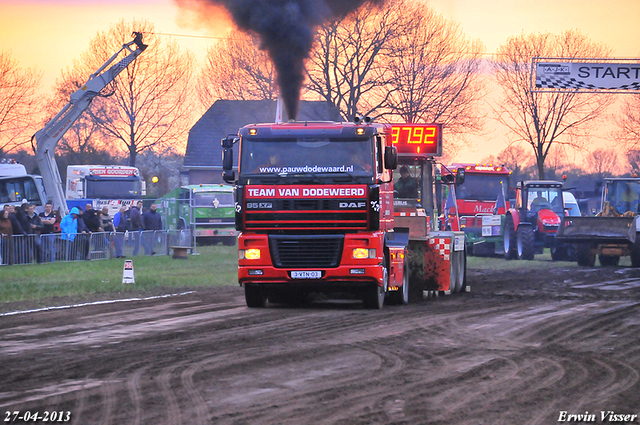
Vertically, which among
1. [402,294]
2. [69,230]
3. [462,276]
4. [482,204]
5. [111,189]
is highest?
[111,189]

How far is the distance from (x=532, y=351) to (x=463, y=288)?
9577 millimetres

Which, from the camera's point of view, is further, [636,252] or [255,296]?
[636,252]

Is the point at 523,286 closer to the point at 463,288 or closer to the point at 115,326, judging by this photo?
the point at 463,288

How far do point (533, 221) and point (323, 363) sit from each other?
25400mm

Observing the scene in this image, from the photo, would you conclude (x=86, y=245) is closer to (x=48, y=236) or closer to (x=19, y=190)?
(x=48, y=236)

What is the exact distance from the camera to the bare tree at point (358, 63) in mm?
44031

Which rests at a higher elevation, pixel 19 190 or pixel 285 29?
pixel 285 29

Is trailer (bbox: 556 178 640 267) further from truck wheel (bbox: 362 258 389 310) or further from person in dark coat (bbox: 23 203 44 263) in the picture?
person in dark coat (bbox: 23 203 44 263)

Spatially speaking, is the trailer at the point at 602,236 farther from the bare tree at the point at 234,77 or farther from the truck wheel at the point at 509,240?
the bare tree at the point at 234,77

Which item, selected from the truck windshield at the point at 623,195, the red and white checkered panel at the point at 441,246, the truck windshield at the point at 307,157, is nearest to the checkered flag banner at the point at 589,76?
the truck windshield at the point at 623,195

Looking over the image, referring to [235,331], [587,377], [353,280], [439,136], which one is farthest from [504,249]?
[587,377]

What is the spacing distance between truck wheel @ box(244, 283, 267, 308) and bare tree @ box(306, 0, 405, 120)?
29.0m

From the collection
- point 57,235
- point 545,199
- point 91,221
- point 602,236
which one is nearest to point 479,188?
point 545,199

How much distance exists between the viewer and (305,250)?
46.5ft
